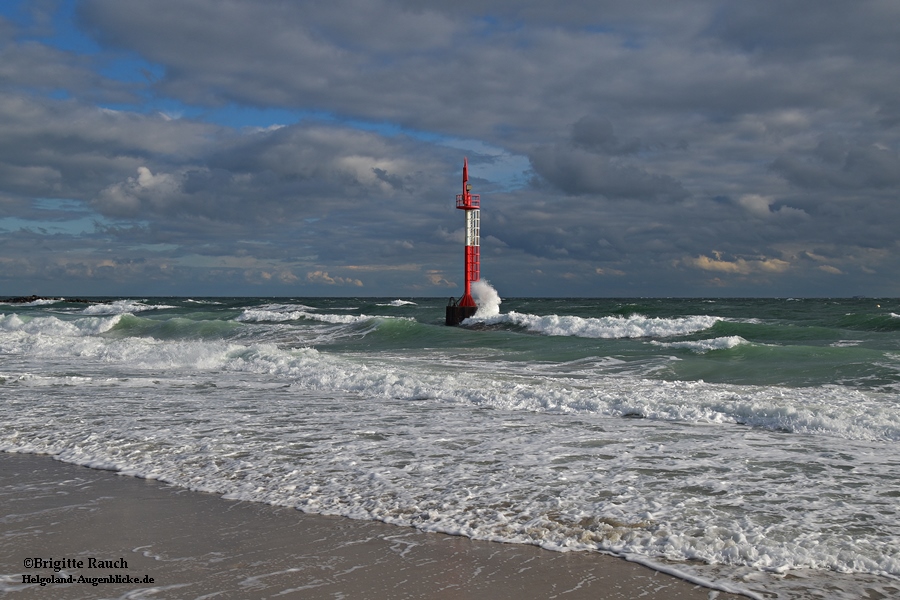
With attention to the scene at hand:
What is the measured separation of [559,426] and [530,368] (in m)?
6.43

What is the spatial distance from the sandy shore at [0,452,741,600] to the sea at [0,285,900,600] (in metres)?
0.25

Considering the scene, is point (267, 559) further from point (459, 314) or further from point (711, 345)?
point (459, 314)

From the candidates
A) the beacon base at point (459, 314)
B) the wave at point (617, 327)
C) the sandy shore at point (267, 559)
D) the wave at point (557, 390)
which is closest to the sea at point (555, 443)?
the wave at point (557, 390)

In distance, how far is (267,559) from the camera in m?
3.94

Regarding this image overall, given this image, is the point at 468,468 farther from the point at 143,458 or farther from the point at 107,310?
the point at 107,310

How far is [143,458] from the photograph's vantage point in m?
6.50

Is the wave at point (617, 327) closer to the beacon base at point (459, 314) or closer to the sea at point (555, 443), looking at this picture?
the beacon base at point (459, 314)

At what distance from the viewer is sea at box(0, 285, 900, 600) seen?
4.27 metres

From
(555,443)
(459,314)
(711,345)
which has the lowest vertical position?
(555,443)

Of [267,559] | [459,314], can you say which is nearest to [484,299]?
[459,314]

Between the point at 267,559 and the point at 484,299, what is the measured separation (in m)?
25.1

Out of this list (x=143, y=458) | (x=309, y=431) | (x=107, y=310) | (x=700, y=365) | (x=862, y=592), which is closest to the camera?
(x=862, y=592)

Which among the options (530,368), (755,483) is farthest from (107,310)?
(755,483)

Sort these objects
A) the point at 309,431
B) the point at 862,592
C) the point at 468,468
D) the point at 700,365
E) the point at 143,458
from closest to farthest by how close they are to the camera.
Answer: the point at 862,592
the point at 468,468
the point at 143,458
the point at 309,431
the point at 700,365
